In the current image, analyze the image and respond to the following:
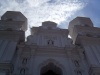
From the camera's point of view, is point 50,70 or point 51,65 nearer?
point 51,65

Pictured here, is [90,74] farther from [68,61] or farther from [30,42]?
[30,42]

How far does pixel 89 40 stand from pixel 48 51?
4.41m

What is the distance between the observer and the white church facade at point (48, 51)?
682 inches

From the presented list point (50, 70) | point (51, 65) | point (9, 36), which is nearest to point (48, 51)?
point (51, 65)

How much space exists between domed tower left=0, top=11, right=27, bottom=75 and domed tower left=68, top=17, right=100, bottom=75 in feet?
18.7

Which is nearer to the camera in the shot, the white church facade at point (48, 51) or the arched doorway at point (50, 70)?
the white church facade at point (48, 51)

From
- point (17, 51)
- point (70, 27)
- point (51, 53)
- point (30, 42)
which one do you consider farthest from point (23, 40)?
point (70, 27)

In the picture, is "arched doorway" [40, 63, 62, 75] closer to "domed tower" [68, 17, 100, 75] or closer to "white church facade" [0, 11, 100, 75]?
"white church facade" [0, 11, 100, 75]

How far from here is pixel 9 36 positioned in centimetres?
2083

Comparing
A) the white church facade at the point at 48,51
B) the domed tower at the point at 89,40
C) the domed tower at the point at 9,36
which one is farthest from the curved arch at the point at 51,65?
the domed tower at the point at 9,36

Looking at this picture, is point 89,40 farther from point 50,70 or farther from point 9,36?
point 9,36

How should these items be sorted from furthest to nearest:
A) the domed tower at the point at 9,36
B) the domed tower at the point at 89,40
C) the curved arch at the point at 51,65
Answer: the curved arch at the point at 51,65
the domed tower at the point at 89,40
the domed tower at the point at 9,36

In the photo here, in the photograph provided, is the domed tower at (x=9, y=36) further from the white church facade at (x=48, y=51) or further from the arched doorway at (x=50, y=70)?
the arched doorway at (x=50, y=70)

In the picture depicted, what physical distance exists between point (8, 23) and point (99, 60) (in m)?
10.7
